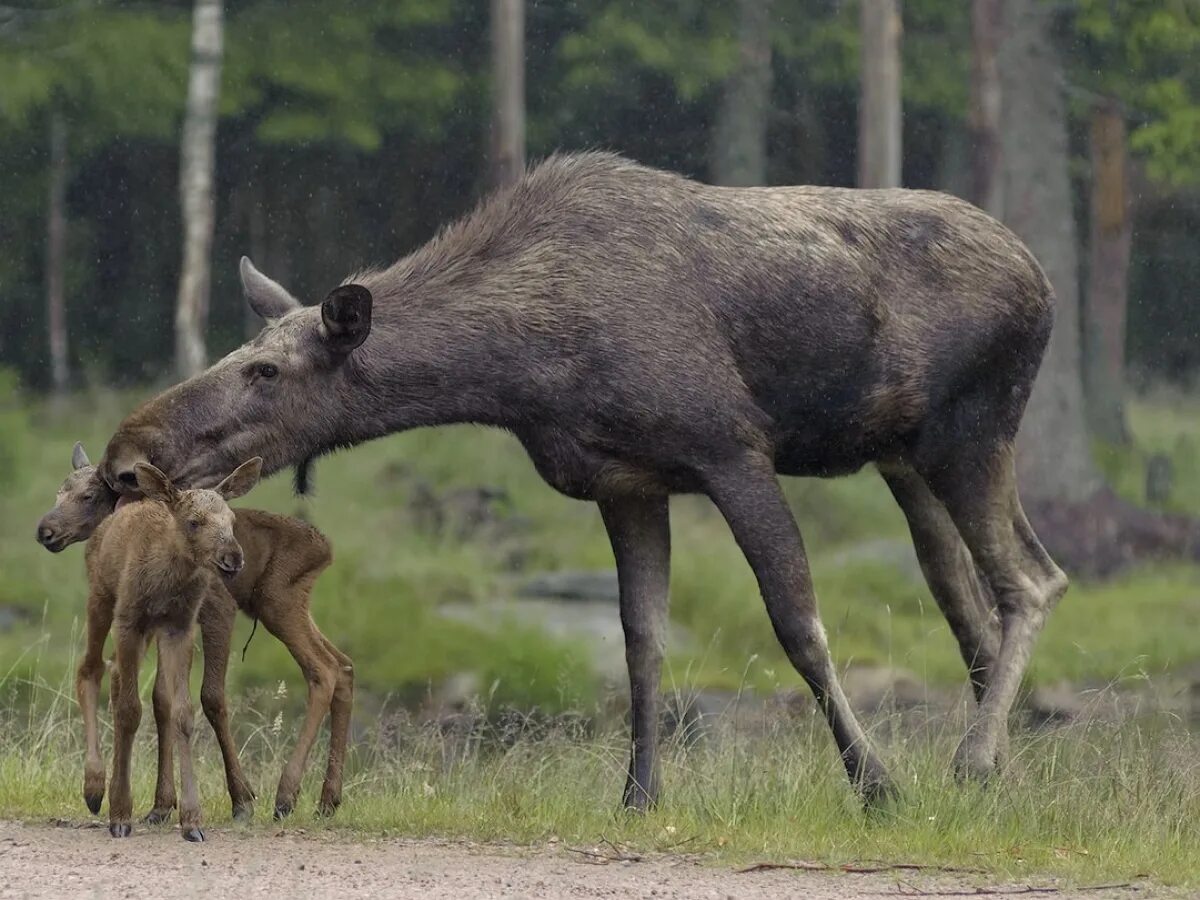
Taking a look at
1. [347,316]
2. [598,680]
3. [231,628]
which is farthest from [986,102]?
[231,628]

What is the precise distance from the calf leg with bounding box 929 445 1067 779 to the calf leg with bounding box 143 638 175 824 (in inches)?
129

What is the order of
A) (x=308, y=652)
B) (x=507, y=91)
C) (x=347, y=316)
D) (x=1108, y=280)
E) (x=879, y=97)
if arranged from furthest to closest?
(x=1108, y=280), (x=507, y=91), (x=879, y=97), (x=347, y=316), (x=308, y=652)

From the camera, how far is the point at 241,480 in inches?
300

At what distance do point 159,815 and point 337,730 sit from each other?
0.74 meters

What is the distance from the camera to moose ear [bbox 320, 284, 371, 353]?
808 centimetres

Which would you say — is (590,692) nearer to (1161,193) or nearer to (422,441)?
(422,441)

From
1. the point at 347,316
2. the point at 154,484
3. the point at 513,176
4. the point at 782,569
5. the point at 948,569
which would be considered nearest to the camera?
the point at 154,484

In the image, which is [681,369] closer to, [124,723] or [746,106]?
[124,723]

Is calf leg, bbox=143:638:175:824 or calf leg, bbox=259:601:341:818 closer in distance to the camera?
calf leg, bbox=143:638:175:824

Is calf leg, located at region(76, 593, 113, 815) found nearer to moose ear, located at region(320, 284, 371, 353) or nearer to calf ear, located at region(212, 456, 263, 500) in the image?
calf ear, located at region(212, 456, 263, 500)

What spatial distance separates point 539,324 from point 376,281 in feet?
2.50

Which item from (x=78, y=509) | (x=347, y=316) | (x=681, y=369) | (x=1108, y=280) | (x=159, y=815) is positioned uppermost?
(x=1108, y=280)

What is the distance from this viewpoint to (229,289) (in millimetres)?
27734

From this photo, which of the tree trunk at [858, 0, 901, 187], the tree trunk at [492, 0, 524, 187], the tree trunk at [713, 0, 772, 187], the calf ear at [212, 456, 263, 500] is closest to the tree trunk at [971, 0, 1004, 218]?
the tree trunk at [858, 0, 901, 187]
